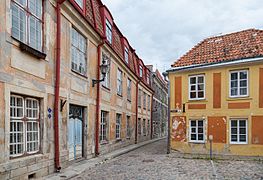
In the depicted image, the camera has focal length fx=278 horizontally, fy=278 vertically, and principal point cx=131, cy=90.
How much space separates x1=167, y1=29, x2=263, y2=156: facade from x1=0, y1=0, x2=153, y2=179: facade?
14.6 feet

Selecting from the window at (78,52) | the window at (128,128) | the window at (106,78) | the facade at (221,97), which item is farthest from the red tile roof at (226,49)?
the window at (128,128)

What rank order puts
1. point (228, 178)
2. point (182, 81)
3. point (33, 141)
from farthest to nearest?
1. point (182, 81)
2. point (228, 178)
3. point (33, 141)

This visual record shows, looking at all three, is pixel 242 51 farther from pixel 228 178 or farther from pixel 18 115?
pixel 18 115

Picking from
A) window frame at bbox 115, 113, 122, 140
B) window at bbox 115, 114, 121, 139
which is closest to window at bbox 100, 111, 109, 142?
window frame at bbox 115, 113, 122, 140

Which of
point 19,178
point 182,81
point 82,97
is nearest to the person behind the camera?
point 19,178

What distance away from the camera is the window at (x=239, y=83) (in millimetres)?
14438

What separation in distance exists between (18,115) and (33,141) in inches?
44.3

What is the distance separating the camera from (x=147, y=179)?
900 centimetres

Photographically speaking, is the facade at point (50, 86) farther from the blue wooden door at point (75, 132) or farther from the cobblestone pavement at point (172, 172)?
the cobblestone pavement at point (172, 172)

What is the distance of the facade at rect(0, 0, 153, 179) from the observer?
285 inches

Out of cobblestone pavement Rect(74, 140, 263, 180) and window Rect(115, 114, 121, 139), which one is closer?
cobblestone pavement Rect(74, 140, 263, 180)

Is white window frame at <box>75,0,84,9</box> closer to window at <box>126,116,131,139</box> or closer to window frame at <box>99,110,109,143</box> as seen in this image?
window frame at <box>99,110,109,143</box>

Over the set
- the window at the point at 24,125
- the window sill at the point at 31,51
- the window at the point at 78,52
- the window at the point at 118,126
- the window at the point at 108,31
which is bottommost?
the window at the point at 118,126

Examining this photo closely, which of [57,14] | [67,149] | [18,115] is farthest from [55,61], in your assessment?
[67,149]
